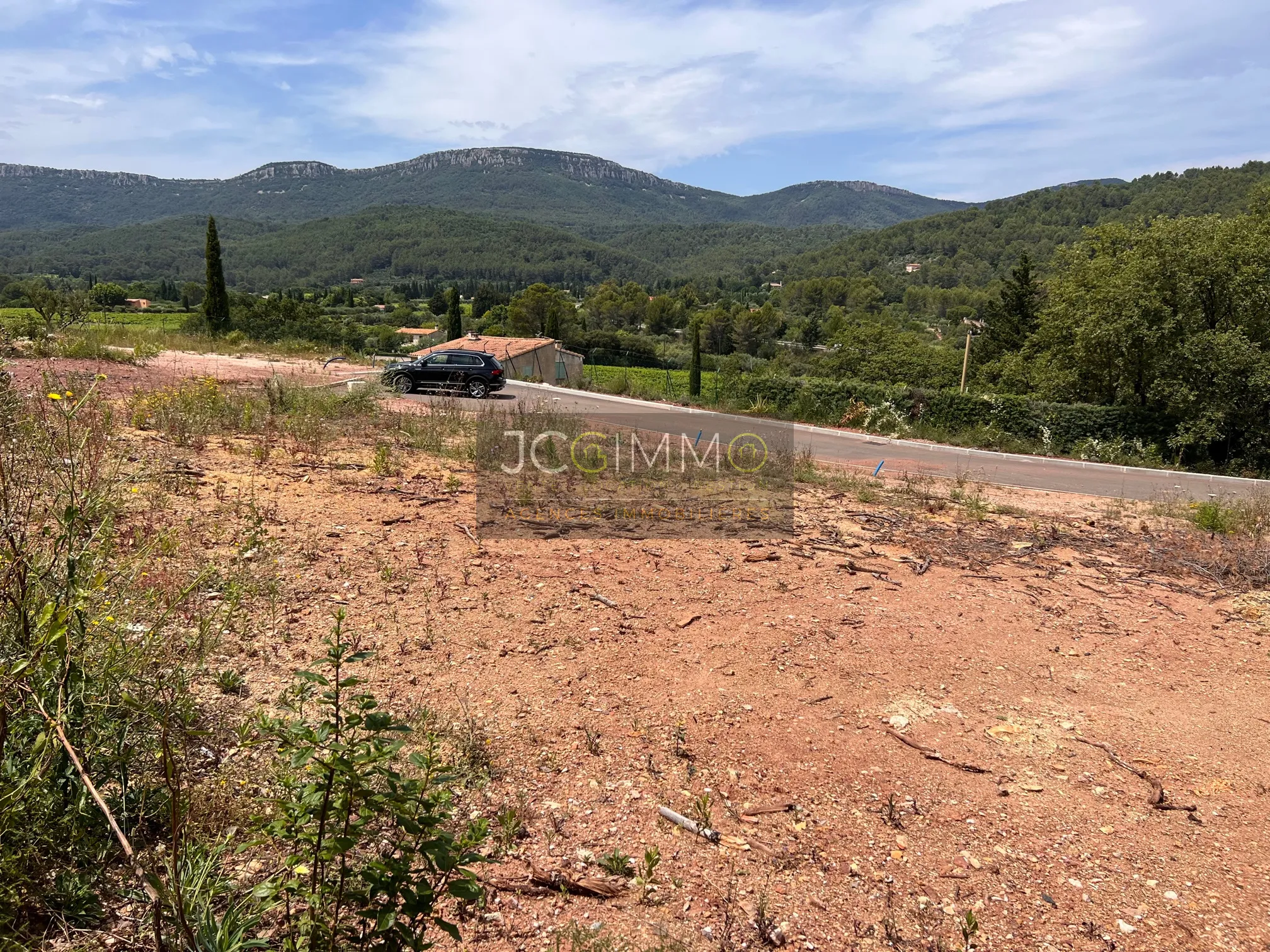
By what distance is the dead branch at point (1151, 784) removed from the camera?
12.1ft

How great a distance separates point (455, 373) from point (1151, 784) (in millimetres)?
19987

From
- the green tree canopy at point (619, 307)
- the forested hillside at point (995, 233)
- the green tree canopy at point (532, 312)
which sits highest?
the forested hillside at point (995, 233)

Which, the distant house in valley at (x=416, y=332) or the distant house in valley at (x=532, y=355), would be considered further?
the distant house in valley at (x=416, y=332)

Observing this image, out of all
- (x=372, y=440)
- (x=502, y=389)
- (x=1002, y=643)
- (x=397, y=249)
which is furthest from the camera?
(x=397, y=249)

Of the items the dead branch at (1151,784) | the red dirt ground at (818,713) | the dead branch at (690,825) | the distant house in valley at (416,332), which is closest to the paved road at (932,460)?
the red dirt ground at (818,713)

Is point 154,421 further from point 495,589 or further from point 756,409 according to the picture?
point 756,409

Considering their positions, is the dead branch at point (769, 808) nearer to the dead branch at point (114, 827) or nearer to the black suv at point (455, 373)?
the dead branch at point (114, 827)

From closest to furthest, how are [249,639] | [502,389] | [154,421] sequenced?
[249,639], [154,421], [502,389]

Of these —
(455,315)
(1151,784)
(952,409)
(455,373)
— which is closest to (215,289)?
(455,373)

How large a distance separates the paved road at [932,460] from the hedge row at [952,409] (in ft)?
4.99

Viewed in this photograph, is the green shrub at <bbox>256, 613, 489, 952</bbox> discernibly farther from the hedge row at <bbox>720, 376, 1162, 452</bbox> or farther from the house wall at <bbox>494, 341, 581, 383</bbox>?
the house wall at <bbox>494, 341, 581, 383</bbox>

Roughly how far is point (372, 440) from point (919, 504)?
8.04 m

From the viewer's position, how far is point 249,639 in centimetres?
442

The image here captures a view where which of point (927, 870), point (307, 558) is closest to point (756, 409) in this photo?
point (307, 558)
